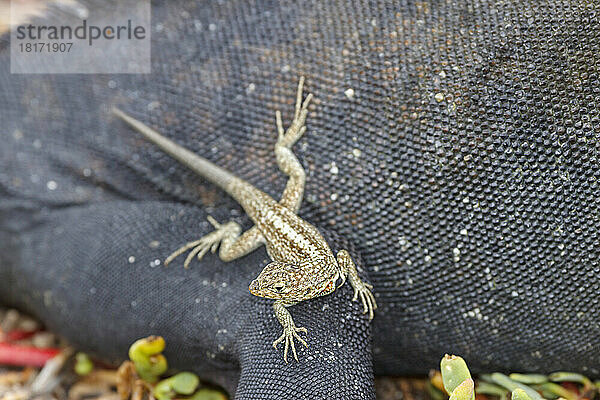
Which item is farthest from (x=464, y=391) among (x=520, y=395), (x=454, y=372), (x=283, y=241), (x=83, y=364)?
(x=83, y=364)

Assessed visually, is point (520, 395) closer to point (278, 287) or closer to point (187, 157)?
point (278, 287)

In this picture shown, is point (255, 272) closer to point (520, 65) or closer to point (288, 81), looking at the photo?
point (288, 81)

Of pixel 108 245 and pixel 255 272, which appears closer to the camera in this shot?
pixel 255 272

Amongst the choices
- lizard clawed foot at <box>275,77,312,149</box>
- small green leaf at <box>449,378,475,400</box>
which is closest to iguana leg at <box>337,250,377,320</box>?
small green leaf at <box>449,378,475,400</box>

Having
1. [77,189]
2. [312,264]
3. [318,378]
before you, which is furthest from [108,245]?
[318,378]

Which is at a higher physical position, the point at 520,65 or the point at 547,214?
the point at 520,65

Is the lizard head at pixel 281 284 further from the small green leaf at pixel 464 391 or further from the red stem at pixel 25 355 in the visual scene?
the red stem at pixel 25 355
